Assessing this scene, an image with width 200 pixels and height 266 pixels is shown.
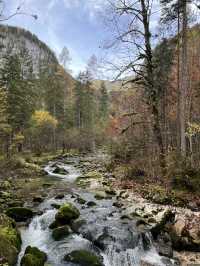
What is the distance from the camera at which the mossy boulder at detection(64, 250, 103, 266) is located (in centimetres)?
798

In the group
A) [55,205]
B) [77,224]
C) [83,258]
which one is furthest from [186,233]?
[55,205]

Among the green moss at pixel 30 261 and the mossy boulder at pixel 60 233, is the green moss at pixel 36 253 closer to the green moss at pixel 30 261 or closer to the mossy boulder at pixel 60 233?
the green moss at pixel 30 261

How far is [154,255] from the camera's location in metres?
8.80

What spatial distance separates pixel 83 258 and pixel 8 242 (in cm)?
202

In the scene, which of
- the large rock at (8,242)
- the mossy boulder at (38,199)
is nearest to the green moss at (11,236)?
the large rock at (8,242)

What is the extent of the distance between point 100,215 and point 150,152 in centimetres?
768

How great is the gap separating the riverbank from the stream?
15cm

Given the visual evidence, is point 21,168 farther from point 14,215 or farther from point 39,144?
point 39,144

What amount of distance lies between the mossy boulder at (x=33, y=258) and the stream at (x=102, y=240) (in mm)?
272

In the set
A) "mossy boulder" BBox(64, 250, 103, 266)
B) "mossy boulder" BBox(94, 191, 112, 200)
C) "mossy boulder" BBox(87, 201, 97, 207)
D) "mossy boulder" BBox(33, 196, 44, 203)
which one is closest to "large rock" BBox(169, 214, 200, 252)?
"mossy boulder" BBox(64, 250, 103, 266)

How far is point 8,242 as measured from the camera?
820 cm

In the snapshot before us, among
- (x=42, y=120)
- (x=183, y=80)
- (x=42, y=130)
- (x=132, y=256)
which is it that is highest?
(x=183, y=80)

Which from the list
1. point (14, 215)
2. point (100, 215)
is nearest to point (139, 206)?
point (100, 215)

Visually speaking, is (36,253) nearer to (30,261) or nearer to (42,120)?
(30,261)
